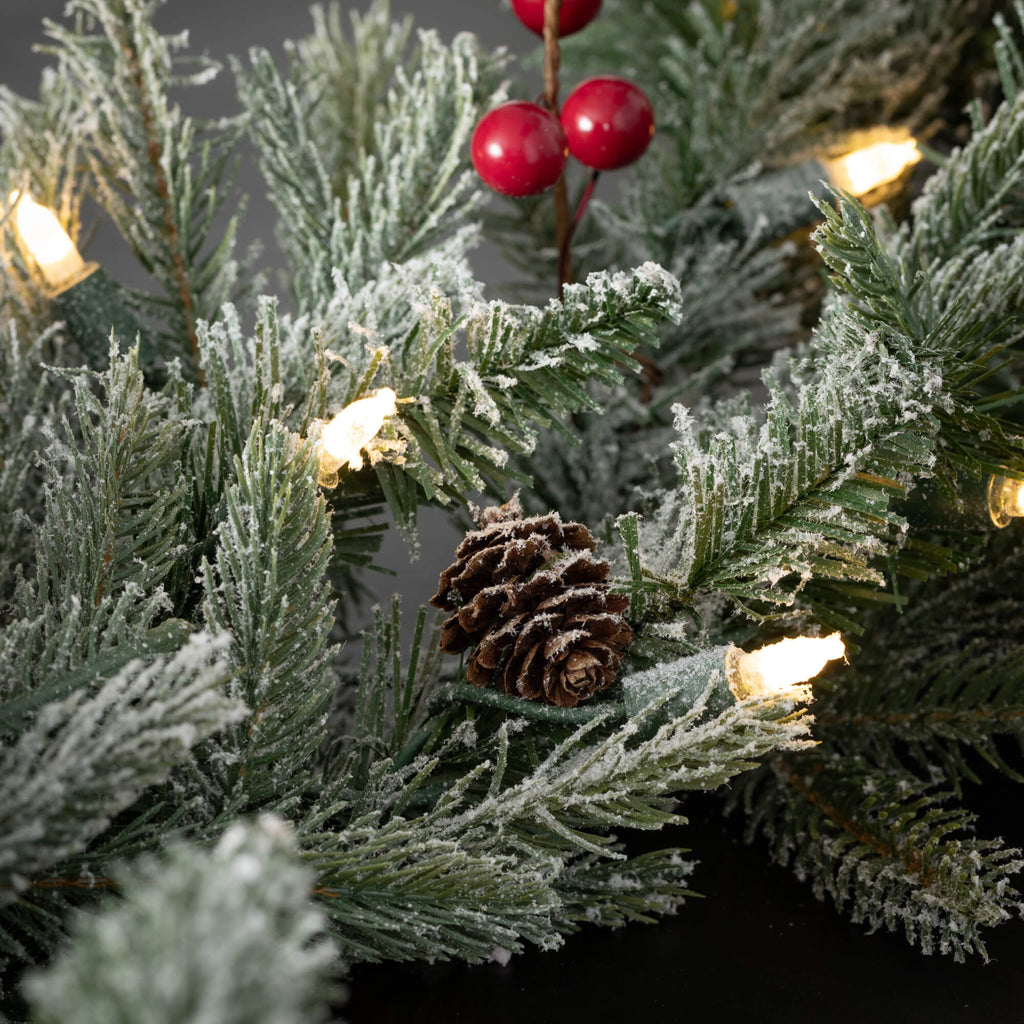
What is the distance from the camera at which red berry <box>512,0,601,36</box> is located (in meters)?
0.39

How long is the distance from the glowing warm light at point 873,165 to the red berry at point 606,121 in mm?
117

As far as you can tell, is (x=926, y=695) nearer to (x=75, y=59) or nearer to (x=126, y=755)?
(x=126, y=755)

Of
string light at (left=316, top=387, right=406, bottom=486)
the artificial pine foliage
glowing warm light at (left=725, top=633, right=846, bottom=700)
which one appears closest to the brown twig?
the artificial pine foliage

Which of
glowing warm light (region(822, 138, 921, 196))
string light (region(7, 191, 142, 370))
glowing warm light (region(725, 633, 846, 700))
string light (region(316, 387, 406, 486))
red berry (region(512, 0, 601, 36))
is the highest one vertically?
red berry (region(512, 0, 601, 36))

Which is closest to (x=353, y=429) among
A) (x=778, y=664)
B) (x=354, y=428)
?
(x=354, y=428)

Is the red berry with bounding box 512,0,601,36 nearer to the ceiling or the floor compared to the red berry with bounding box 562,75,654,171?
nearer to the ceiling

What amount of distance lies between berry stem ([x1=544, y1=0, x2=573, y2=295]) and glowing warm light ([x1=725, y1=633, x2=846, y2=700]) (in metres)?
0.17

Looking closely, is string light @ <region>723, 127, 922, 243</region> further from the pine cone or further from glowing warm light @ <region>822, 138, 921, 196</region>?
the pine cone

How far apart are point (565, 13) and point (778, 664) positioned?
0.99 ft

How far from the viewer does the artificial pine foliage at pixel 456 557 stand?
0.20 metres

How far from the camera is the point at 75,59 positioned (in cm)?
Result: 35

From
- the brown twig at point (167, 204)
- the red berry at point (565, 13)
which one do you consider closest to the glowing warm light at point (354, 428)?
the brown twig at point (167, 204)

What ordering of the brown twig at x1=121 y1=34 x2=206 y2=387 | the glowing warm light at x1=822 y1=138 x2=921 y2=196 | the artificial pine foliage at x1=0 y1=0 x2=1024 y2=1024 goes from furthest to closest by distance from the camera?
the glowing warm light at x1=822 y1=138 x2=921 y2=196 → the brown twig at x1=121 y1=34 x2=206 y2=387 → the artificial pine foliage at x1=0 y1=0 x2=1024 y2=1024

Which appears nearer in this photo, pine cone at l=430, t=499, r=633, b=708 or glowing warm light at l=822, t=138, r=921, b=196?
pine cone at l=430, t=499, r=633, b=708
